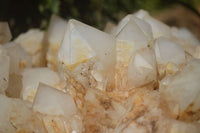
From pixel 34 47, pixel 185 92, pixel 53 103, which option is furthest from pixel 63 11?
pixel 185 92

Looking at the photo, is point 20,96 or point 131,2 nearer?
point 20,96

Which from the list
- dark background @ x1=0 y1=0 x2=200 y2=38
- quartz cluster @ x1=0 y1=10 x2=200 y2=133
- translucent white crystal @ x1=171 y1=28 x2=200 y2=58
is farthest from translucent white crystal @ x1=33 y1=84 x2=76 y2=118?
dark background @ x1=0 y1=0 x2=200 y2=38

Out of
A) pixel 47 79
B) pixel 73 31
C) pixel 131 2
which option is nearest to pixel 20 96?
pixel 47 79

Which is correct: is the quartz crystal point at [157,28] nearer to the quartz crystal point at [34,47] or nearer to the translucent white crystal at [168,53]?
the translucent white crystal at [168,53]

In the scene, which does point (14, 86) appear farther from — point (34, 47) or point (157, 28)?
point (157, 28)

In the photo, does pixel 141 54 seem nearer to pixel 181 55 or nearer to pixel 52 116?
pixel 181 55

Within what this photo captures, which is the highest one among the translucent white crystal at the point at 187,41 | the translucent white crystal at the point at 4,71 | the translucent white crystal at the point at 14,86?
the translucent white crystal at the point at 187,41

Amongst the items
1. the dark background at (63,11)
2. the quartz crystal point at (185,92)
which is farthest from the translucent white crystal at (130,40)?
the dark background at (63,11)
